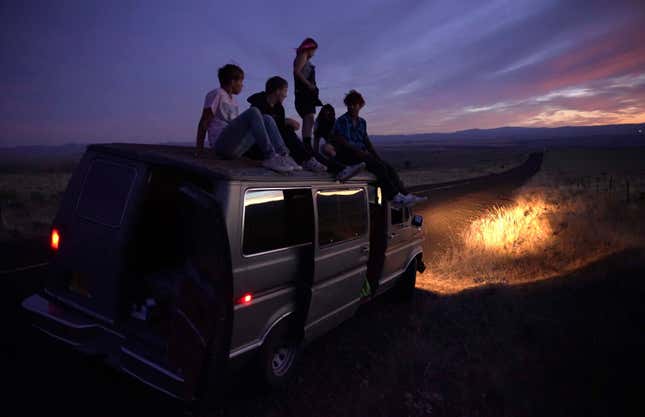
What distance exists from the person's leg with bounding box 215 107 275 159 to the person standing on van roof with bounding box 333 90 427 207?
6.67 ft

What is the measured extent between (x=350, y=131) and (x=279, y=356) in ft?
12.1

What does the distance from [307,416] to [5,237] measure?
427 inches

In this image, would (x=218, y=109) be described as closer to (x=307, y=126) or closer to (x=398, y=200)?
(x=307, y=126)

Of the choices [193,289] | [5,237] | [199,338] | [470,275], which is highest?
[193,289]

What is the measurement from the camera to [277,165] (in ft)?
10.8

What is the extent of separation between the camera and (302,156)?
462 cm

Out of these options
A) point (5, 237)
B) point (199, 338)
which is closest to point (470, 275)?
point (199, 338)

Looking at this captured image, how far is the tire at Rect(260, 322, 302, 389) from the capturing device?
3.33 metres

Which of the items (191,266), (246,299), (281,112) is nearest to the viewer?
(191,266)

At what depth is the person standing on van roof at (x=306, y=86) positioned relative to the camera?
547cm

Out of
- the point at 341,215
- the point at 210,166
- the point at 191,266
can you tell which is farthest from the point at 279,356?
the point at 210,166

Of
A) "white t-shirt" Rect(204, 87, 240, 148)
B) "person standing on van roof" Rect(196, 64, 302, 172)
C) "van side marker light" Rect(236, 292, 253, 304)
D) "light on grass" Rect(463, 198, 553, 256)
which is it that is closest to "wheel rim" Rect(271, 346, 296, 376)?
"van side marker light" Rect(236, 292, 253, 304)

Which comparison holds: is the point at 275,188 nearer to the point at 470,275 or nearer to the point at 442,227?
the point at 470,275

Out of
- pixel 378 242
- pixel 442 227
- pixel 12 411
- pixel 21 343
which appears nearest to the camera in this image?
pixel 12 411
